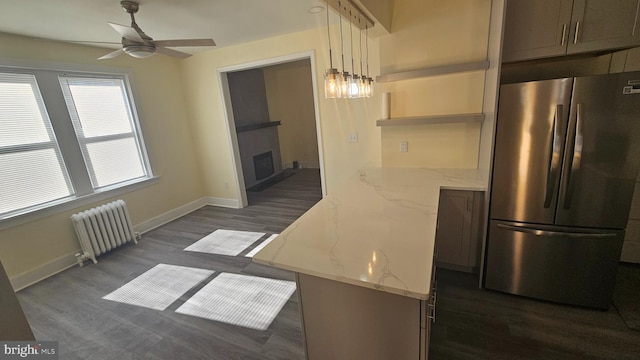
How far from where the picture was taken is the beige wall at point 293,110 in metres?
6.94

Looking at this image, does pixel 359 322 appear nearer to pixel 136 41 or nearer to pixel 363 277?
pixel 363 277

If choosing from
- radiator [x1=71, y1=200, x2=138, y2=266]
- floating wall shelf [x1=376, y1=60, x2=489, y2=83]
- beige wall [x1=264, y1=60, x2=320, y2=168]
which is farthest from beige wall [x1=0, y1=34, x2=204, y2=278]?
floating wall shelf [x1=376, y1=60, x2=489, y2=83]

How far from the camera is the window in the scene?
106 inches

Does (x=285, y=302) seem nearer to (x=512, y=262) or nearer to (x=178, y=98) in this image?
(x=512, y=262)

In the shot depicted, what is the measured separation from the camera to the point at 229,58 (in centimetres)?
396

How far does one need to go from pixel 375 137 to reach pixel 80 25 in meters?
3.31

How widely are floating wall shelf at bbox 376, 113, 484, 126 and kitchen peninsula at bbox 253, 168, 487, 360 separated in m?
1.00

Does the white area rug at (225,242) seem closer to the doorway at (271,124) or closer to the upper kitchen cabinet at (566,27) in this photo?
the doorway at (271,124)

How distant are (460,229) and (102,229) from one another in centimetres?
412

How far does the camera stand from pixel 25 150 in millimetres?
2775

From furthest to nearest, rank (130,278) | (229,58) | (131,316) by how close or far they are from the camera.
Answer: (229,58) < (130,278) < (131,316)

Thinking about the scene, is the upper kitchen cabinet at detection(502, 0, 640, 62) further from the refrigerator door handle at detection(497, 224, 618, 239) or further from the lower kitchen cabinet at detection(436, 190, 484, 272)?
the refrigerator door handle at detection(497, 224, 618, 239)

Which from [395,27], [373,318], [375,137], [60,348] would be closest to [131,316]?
[60,348]

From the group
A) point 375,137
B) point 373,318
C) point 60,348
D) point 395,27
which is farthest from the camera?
point 375,137
